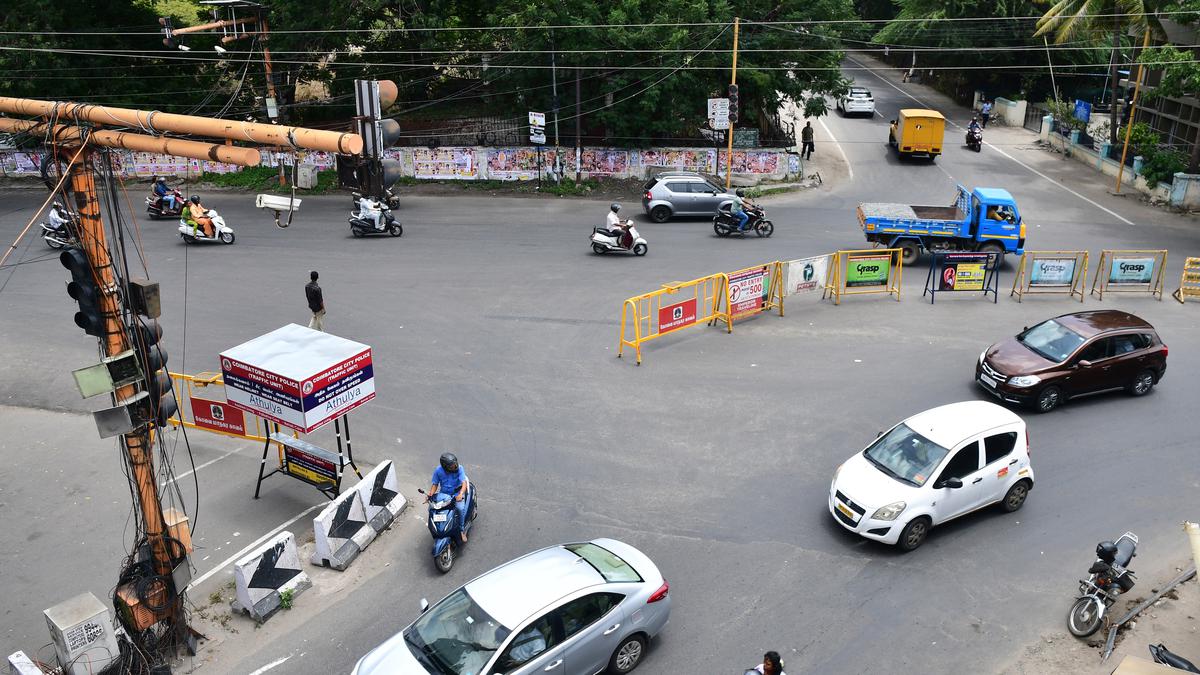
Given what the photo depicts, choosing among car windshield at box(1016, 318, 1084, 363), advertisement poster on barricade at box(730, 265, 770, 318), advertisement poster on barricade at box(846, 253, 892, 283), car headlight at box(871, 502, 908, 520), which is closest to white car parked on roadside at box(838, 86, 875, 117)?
advertisement poster on barricade at box(846, 253, 892, 283)

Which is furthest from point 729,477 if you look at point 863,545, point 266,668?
point 266,668

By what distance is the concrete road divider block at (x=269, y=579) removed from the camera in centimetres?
1092

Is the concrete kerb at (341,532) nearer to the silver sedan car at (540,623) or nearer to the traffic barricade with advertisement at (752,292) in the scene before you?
the silver sedan car at (540,623)

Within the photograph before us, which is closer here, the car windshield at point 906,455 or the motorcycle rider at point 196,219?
the car windshield at point 906,455

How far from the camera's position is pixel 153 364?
937 centimetres

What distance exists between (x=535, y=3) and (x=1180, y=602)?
27540mm

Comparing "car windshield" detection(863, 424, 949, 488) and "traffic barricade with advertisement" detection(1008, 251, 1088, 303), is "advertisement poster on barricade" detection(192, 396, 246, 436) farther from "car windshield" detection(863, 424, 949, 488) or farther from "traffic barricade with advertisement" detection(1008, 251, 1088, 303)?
"traffic barricade with advertisement" detection(1008, 251, 1088, 303)

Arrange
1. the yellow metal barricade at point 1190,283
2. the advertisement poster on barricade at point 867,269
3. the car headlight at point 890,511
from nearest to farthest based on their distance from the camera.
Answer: the car headlight at point 890,511 → the advertisement poster on barricade at point 867,269 → the yellow metal barricade at point 1190,283

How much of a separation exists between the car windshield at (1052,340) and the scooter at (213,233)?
71.3 ft

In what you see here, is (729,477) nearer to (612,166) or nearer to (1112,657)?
(1112,657)

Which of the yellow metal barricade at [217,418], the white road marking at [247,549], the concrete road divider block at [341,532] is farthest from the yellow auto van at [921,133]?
the concrete road divider block at [341,532]

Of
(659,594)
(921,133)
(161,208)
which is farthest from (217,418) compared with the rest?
(921,133)

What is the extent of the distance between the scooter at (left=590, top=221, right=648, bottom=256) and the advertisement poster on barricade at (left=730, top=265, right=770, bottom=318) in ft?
17.5

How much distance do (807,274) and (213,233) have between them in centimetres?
1739
